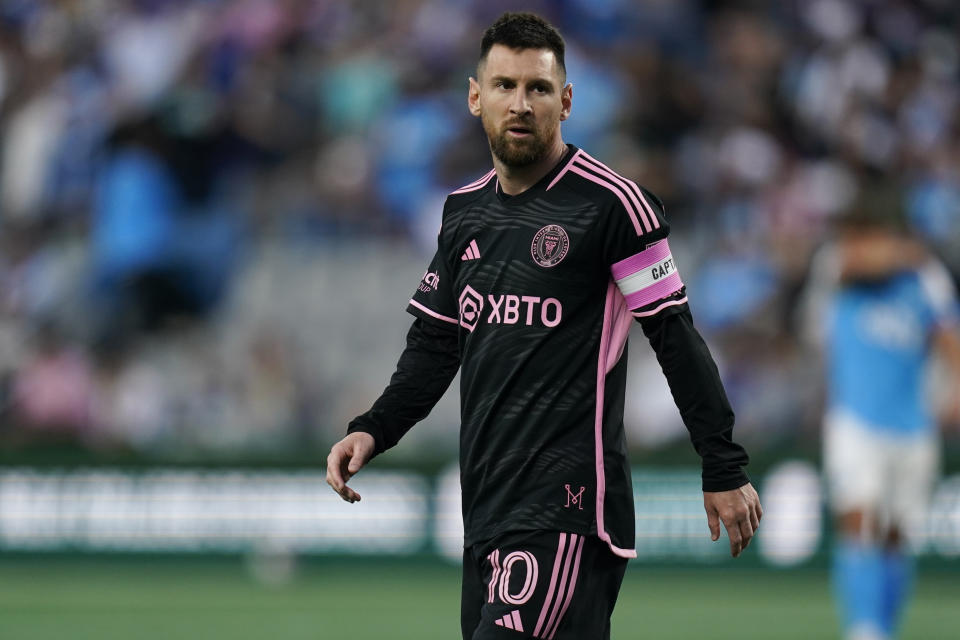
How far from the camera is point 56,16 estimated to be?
15844 millimetres

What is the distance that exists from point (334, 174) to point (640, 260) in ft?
32.9

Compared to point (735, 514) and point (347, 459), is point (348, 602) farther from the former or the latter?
point (735, 514)

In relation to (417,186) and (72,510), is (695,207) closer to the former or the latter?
(417,186)

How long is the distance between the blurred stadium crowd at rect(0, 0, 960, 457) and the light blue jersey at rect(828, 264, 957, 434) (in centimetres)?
303

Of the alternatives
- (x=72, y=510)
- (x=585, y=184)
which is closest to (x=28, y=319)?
(x=72, y=510)

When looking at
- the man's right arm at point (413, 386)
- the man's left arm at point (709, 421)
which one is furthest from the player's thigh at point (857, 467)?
the man's left arm at point (709, 421)

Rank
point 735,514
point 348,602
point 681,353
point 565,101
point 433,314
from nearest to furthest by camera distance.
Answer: point 735,514
point 681,353
point 565,101
point 433,314
point 348,602

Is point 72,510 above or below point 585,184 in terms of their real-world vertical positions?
below

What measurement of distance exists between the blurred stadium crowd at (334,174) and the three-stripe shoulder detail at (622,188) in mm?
8143

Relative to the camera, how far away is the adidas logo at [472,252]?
4.84 metres

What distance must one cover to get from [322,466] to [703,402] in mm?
8397

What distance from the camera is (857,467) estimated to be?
31.1 feet

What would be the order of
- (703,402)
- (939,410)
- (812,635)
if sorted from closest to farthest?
1. (703,402)
2. (812,635)
3. (939,410)

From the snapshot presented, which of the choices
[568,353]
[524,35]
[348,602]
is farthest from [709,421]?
[348,602]
